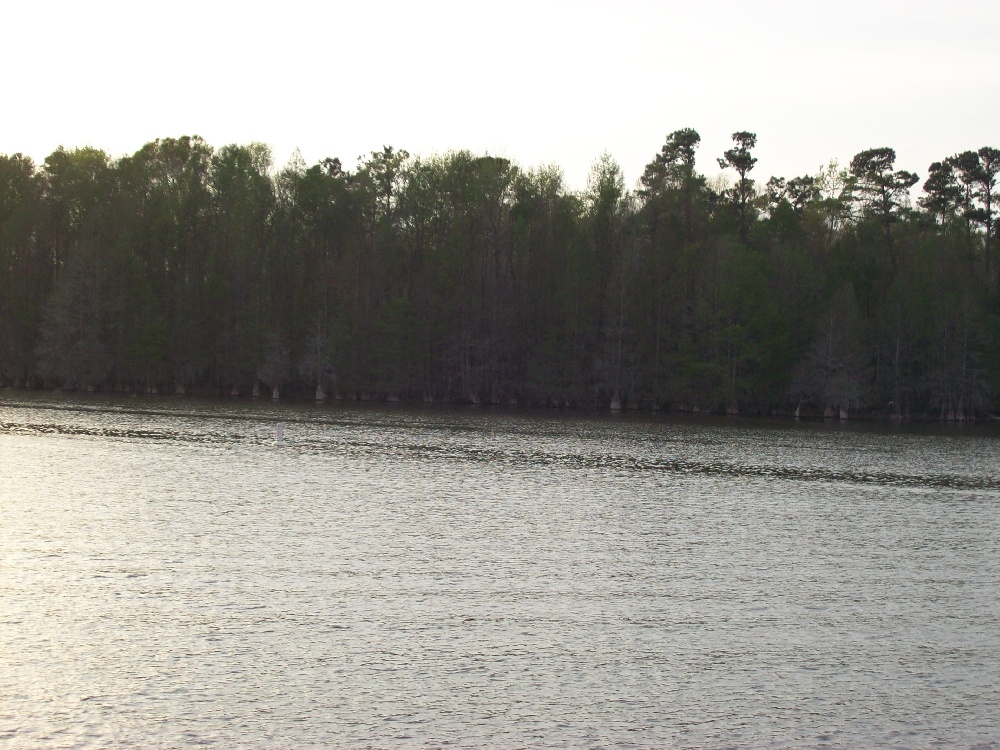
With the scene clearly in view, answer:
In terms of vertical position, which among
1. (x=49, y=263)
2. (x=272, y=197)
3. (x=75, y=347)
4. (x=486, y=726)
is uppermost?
(x=272, y=197)

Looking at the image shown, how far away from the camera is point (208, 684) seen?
13.8m

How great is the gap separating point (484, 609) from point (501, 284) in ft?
303

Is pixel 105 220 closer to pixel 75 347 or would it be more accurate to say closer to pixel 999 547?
pixel 75 347

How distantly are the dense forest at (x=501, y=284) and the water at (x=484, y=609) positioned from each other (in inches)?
2463

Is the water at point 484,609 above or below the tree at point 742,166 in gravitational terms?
below

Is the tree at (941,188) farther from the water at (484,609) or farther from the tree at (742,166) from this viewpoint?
the water at (484,609)

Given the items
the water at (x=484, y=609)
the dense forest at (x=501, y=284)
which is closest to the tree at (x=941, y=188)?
the dense forest at (x=501, y=284)

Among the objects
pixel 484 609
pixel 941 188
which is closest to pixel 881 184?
pixel 941 188

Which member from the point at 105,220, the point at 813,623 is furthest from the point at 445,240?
the point at 813,623

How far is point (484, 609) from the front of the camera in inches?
716

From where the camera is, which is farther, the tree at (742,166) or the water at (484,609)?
the tree at (742,166)

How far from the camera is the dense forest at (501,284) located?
329 feet

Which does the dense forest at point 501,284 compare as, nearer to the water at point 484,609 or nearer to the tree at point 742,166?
the tree at point 742,166

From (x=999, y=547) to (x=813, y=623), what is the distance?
11453mm
